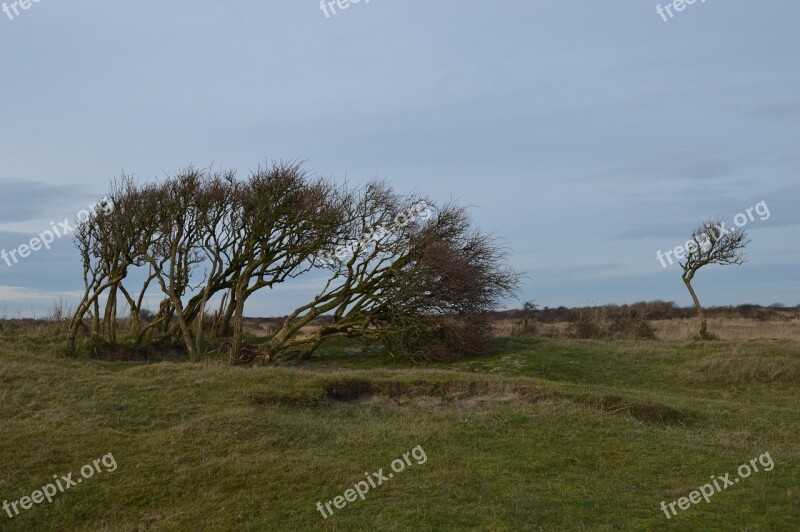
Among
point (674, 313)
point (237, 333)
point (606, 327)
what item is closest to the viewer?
point (237, 333)

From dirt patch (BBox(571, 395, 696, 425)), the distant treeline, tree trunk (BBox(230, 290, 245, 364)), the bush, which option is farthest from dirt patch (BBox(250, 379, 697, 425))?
the distant treeline

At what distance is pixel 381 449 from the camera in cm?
1150

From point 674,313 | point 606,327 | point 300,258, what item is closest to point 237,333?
point 300,258

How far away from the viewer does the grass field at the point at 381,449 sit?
916 cm

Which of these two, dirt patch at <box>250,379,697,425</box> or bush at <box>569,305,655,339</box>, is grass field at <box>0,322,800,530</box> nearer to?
dirt patch at <box>250,379,697,425</box>

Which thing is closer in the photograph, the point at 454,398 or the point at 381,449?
the point at 381,449

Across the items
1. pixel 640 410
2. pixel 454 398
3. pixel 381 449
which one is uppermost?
pixel 454 398

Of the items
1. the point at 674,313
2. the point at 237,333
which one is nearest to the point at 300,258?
A: the point at 237,333

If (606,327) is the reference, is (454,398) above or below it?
below

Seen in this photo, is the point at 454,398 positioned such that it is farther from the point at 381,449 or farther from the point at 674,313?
the point at 674,313

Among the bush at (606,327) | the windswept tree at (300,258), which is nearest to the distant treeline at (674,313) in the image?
the bush at (606,327)

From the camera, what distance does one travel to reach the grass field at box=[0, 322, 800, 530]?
9.16 m

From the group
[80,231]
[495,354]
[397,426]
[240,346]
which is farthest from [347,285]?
[397,426]

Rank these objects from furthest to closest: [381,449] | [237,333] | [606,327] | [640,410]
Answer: [606,327]
[237,333]
[640,410]
[381,449]
